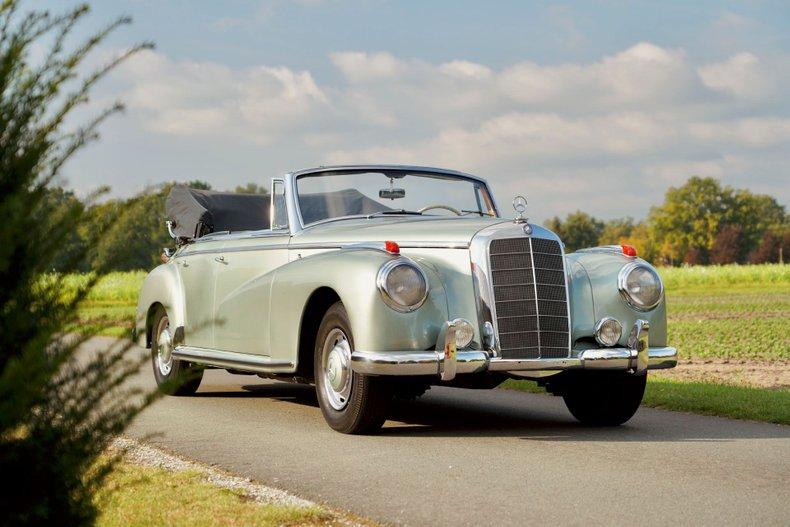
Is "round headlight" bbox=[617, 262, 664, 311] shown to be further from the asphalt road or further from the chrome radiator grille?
the asphalt road

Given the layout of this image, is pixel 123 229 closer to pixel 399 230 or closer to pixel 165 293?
pixel 399 230

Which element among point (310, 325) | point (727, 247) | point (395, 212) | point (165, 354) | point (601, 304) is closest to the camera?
point (601, 304)

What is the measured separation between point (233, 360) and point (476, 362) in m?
2.66

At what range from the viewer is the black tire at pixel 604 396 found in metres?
8.37

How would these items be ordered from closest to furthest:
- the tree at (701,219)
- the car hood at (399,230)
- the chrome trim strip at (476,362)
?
1. the chrome trim strip at (476,362)
2. the car hood at (399,230)
3. the tree at (701,219)

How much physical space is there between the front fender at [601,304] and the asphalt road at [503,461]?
78 centimetres

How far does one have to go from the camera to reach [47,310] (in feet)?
8.80

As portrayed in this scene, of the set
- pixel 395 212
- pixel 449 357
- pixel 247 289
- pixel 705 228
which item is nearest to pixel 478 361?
pixel 449 357

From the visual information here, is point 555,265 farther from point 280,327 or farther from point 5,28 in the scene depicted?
point 5,28

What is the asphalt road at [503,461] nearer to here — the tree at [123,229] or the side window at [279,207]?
the tree at [123,229]

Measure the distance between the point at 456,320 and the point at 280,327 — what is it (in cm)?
166

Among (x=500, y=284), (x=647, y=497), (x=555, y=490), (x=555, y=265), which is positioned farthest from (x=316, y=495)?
(x=555, y=265)

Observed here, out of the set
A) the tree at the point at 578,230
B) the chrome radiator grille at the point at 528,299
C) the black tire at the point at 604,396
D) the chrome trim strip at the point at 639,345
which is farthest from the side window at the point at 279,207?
the tree at the point at 578,230

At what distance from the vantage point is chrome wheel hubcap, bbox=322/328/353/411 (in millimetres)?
7617
